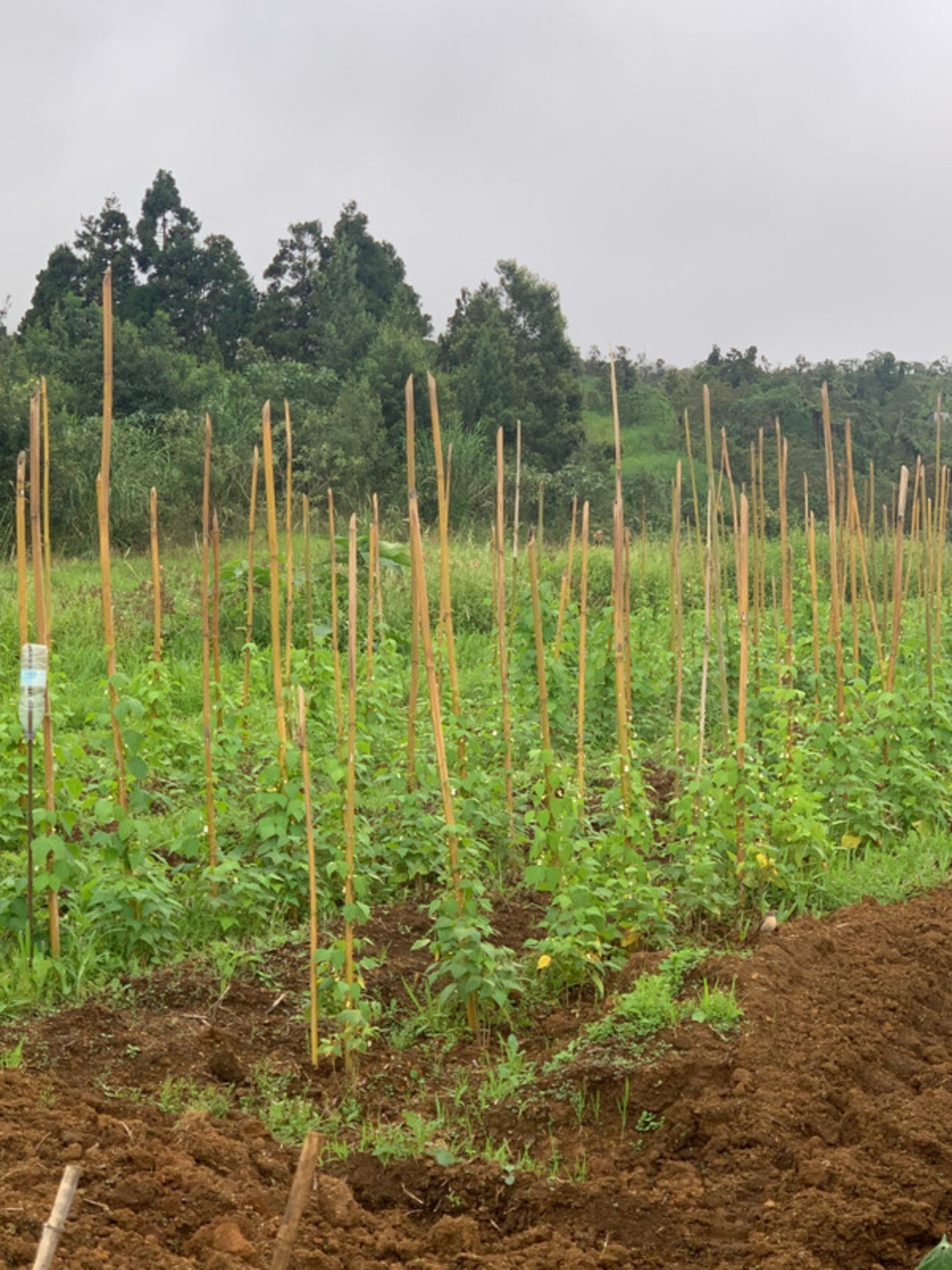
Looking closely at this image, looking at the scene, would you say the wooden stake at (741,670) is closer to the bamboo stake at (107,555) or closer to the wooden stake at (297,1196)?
the bamboo stake at (107,555)

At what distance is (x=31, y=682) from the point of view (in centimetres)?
354

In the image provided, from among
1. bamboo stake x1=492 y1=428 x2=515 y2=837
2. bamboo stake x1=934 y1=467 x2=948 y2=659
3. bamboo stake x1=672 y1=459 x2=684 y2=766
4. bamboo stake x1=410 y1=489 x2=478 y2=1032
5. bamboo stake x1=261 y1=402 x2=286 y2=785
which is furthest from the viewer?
bamboo stake x1=934 y1=467 x2=948 y2=659

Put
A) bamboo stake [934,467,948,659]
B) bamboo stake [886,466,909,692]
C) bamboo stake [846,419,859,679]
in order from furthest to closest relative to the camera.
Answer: bamboo stake [934,467,948,659] < bamboo stake [846,419,859,679] < bamboo stake [886,466,909,692]

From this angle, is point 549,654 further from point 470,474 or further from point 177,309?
point 177,309

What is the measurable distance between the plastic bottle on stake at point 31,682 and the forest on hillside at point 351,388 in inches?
436

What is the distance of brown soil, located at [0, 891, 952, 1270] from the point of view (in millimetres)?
2340

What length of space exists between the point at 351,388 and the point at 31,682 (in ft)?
52.1

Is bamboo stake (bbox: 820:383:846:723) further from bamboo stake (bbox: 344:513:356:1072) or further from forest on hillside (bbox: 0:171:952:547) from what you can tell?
forest on hillside (bbox: 0:171:952:547)

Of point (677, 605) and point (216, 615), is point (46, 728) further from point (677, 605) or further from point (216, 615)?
point (677, 605)

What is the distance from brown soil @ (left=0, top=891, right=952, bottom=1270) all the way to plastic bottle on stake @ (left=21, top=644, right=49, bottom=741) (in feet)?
2.83

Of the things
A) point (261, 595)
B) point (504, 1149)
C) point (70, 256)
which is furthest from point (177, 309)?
point (504, 1149)

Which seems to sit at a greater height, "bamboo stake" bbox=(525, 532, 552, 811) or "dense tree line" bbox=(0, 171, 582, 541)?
"dense tree line" bbox=(0, 171, 582, 541)

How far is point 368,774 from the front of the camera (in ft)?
19.0

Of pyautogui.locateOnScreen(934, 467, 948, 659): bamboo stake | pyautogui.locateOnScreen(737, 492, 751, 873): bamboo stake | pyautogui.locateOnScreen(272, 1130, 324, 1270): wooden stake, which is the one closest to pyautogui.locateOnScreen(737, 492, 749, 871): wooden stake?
pyautogui.locateOnScreen(737, 492, 751, 873): bamboo stake
